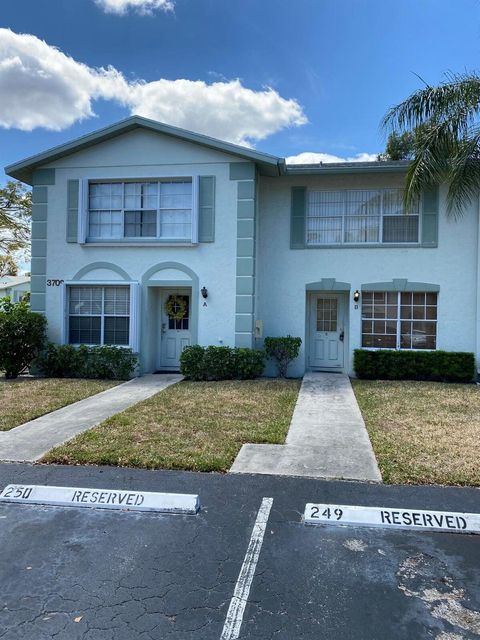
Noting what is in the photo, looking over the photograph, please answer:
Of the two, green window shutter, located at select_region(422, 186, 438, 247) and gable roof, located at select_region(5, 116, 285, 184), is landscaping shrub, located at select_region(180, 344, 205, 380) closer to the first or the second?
gable roof, located at select_region(5, 116, 285, 184)

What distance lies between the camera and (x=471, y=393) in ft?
33.0

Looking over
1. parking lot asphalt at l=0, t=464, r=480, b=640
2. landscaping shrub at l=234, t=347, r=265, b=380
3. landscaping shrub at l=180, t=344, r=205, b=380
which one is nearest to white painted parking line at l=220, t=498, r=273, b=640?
parking lot asphalt at l=0, t=464, r=480, b=640

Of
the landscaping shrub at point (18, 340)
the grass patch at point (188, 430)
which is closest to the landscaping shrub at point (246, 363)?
the grass patch at point (188, 430)

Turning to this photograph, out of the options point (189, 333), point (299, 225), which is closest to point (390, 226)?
point (299, 225)

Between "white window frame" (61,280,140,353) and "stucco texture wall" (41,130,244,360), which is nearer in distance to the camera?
"stucco texture wall" (41,130,244,360)

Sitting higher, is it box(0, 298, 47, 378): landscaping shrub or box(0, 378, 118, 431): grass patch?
box(0, 298, 47, 378): landscaping shrub

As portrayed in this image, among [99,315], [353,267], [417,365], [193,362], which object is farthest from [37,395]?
[417,365]

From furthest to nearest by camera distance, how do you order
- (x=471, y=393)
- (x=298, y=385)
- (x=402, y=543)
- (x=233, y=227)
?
(x=233, y=227)
(x=298, y=385)
(x=471, y=393)
(x=402, y=543)

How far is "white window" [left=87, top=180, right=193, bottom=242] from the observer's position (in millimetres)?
12336

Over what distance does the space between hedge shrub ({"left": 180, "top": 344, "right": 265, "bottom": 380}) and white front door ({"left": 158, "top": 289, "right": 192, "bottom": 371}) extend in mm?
1506

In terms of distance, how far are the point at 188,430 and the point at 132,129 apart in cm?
883

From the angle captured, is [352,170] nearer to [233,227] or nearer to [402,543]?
[233,227]

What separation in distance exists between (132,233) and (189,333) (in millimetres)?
3152

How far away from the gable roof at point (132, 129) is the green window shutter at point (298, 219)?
910mm
